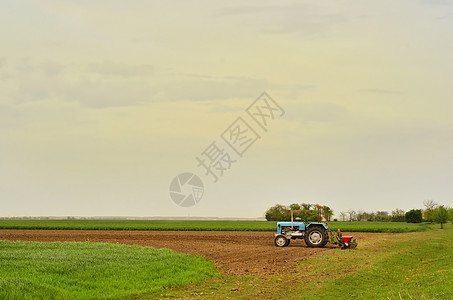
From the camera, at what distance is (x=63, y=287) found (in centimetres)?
1658

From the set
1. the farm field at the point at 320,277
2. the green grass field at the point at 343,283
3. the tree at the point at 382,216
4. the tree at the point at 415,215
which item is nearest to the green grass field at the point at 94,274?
the farm field at the point at 320,277

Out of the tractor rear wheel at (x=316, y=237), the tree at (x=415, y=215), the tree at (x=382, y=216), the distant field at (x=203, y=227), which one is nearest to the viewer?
the tractor rear wheel at (x=316, y=237)

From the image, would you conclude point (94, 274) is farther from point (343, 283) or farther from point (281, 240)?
point (281, 240)

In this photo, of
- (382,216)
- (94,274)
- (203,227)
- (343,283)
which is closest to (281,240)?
(343,283)

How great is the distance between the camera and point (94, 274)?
60.7ft

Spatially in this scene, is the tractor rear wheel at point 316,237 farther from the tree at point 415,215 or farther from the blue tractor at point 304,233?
the tree at point 415,215

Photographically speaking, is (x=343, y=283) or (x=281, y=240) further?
(x=281, y=240)

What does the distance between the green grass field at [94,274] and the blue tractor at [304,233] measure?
1066 cm

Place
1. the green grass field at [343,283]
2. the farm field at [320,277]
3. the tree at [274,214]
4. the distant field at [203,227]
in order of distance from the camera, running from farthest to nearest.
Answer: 1. the tree at [274,214]
2. the distant field at [203,227]
3. the farm field at [320,277]
4. the green grass field at [343,283]

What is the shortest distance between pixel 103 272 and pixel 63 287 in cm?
257

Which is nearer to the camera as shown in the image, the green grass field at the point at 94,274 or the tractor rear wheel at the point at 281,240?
the green grass field at the point at 94,274

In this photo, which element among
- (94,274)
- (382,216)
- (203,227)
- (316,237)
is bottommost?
(382,216)

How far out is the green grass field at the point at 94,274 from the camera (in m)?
15.7

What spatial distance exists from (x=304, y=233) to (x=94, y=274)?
18949 millimetres
